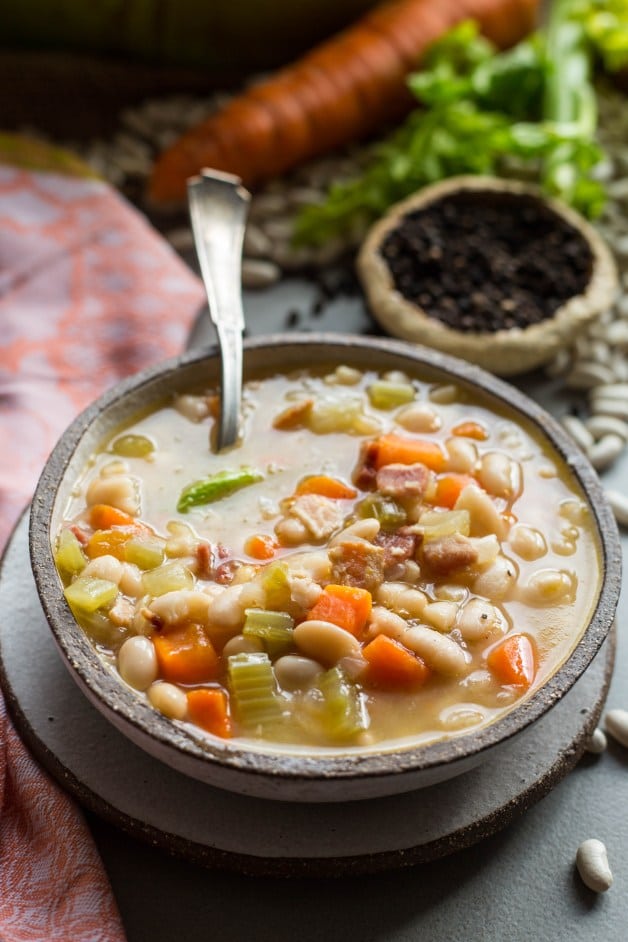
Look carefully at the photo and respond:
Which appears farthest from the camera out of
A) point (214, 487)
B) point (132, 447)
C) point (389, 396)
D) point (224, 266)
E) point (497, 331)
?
point (497, 331)

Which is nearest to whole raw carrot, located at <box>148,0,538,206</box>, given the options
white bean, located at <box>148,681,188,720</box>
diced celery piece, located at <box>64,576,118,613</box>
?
diced celery piece, located at <box>64,576,118,613</box>

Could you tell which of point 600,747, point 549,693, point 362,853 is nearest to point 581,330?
point 600,747

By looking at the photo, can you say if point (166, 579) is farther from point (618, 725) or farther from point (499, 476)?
point (618, 725)

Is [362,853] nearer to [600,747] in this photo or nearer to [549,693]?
[549,693]

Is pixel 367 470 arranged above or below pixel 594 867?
above

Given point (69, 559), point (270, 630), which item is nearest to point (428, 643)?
point (270, 630)

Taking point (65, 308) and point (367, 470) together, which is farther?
point (65, 308)

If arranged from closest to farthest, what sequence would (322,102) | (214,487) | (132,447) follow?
(214,487) < (132,447) < (322,102)

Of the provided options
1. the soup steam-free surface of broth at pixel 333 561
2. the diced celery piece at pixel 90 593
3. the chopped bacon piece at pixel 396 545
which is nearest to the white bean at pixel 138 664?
the soup steam-free surface of broth at pixel 333 561
